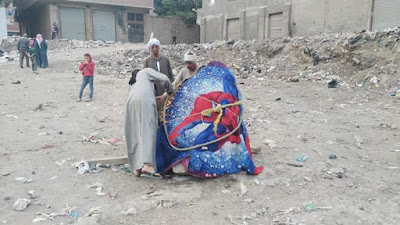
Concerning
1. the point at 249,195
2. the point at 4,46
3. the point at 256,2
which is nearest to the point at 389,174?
the point at 249,195

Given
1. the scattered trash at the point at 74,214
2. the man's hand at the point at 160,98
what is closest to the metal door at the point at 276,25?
the man's hand at the point at 160,98

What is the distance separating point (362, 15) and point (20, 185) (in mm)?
14267

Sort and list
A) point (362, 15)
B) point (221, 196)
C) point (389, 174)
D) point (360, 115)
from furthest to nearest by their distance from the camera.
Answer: point (362, 15)
point (360, 115)
point (389, 174)
point (221, 196)

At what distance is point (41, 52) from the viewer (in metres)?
13.4

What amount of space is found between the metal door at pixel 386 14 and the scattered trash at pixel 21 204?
44.9 ft

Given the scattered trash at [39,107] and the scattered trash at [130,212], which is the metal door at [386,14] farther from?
the scattered trash at [130,212]

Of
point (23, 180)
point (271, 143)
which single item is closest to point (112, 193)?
point (23, 180)

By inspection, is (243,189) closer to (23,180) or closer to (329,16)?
(23,180)

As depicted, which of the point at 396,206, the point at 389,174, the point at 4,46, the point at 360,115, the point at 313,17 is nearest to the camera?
the point at 396,206

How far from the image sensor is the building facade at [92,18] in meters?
24.2

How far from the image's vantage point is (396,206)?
10.2 feet

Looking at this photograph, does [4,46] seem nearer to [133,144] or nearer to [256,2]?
[256,2]

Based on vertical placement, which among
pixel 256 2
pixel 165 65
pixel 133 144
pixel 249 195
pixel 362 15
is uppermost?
pixel 256 2

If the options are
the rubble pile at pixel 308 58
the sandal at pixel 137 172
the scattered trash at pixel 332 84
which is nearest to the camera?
the sandal at pixel 137 172
